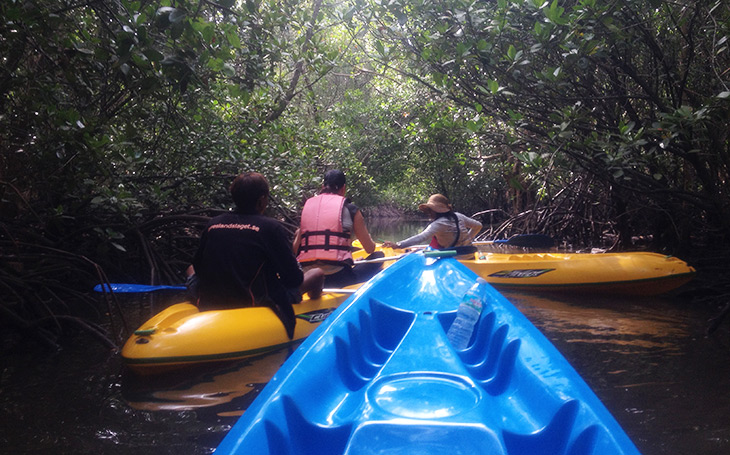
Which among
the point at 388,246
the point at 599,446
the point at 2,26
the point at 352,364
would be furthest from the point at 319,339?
the point at 388,246

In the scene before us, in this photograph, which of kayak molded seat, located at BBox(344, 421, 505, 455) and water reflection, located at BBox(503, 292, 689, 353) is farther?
water reflection, located at BBox(503, 292, 689, 353)

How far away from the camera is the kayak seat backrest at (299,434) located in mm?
1402

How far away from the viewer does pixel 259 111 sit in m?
7.66

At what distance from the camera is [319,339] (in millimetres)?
2064

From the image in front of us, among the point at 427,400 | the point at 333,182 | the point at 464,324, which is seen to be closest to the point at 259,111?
the point at 333,182

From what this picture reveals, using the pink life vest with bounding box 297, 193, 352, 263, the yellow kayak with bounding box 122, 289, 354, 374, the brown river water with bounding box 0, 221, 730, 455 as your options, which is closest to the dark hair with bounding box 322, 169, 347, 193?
the pink life vest with bounding box 297, 193, 352, 263

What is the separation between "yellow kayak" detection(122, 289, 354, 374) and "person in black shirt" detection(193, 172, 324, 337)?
0.33 ft

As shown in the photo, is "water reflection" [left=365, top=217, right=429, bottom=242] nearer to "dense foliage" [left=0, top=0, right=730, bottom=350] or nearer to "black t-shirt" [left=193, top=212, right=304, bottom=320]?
"dense foliage" [left=0, top=0, right=730, bottom=350]

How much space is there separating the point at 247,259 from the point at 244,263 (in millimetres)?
29

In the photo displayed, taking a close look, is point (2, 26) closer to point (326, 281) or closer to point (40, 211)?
point (40, 211)

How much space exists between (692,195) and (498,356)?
382cm

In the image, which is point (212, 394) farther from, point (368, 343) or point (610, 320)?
point (610, 320)

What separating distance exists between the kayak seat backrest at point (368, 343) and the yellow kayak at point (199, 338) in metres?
0.69

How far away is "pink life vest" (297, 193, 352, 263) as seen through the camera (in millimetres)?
3939
